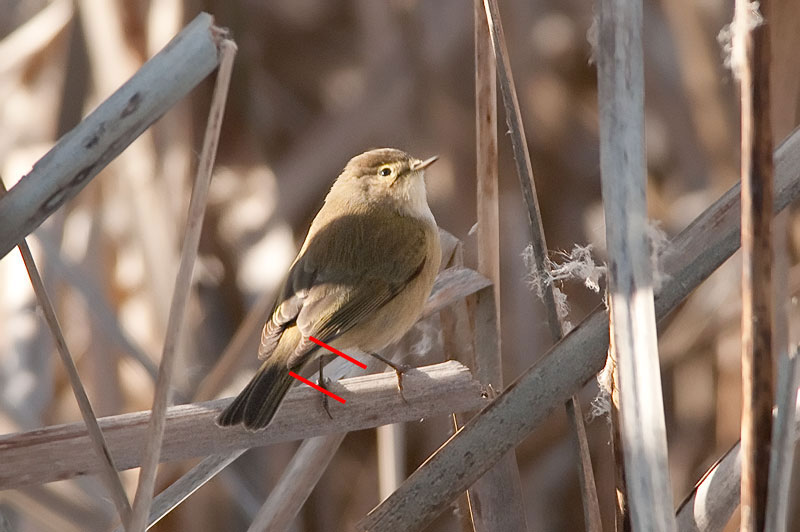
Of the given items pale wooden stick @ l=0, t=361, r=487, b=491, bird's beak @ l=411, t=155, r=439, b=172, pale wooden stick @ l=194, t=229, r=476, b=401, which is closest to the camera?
pale wooden stick @ l=0, t=361, r=487, b=491

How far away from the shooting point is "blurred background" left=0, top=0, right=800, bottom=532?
2.68 m

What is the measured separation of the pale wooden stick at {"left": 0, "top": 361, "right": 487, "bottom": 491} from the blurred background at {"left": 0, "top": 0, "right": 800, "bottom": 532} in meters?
0.84

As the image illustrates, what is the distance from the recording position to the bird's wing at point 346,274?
1.93 m

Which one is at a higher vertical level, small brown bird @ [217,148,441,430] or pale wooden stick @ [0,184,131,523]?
small brown bird @ [217,148,441,430]

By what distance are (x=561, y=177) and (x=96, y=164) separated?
6.81 ft

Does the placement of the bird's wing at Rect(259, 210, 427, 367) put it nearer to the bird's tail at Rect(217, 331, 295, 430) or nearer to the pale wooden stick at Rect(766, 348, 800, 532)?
the bird's tail at Rect(217, 331, 295, 430)

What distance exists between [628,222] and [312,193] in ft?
5.93

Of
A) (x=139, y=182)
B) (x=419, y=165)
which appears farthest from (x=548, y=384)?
(x=139, y=182)

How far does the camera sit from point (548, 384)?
1.47 meters

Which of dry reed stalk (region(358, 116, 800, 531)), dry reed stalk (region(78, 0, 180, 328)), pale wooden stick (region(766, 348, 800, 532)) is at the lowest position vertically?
pale wooden stick (region(766, 348, 800, 532))

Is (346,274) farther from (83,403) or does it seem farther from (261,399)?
(83,403)

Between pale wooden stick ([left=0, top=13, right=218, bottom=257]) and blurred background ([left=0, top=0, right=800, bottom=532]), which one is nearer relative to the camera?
pale wooden stick ([left=0, top=13, right=218, bottom=257])

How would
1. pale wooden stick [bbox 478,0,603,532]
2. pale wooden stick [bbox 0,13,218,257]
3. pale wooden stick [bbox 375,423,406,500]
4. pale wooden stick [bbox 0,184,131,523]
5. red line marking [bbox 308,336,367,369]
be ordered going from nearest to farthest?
pale wooden stick [bbox 0,13,218,257] → pale wooden stick [bbox 0,184,131,523] → pale wooden stick [bbox 478,0,603,532] → red line marking [bbox 308,336,367,369] → pale wooden stick [bbox 375,423,406,500]

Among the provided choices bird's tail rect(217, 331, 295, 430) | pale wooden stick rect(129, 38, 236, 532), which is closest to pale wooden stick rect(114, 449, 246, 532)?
bird's tail rect(217, 331, 295, 430)
